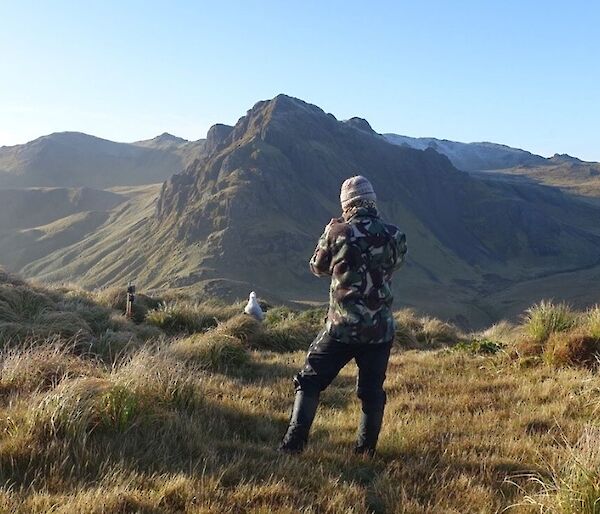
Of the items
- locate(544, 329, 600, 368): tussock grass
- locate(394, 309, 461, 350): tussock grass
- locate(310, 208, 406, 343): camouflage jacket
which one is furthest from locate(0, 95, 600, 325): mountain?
locate(310, 208, 406, 343): camouflage jacket

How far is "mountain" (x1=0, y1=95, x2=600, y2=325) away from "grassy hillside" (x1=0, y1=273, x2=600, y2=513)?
84.1 metres

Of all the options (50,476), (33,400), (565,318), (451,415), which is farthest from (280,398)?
(565,318)

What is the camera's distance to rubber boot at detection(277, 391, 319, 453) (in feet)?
15.4

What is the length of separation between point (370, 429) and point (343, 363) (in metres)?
0.56

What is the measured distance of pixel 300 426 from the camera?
470 cm

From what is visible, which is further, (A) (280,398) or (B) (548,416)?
(A) (280,398)

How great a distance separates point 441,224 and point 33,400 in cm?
17528

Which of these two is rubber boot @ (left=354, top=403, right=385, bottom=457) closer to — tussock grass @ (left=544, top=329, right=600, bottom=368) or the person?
the person

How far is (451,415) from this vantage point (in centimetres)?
582

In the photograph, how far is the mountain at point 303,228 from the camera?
118 metres

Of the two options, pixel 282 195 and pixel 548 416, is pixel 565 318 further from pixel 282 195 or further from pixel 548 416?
pixel 282 195

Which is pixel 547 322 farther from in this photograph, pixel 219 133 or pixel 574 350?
pixel 219 133

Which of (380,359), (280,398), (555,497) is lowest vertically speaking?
(280,398)

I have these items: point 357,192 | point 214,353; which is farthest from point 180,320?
point 357,192
